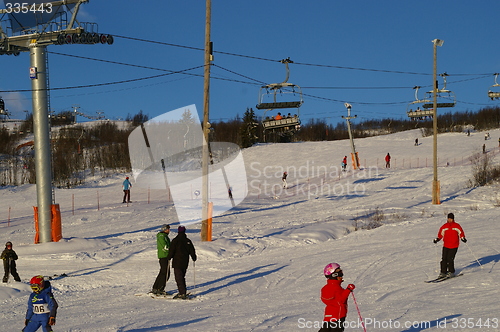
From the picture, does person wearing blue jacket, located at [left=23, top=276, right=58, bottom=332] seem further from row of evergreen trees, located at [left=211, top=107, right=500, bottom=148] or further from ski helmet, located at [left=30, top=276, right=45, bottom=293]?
row of evergreen trees, located at [left=211, top=107, right=500, bottom=148]

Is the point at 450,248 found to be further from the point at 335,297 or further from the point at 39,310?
the point at 39,310

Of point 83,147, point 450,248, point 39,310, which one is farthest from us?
point 83,147

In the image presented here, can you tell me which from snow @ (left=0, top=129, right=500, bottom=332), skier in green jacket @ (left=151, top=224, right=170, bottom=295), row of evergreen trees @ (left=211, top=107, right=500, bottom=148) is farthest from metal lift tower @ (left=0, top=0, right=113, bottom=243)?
row of evergreen trees @ (left=211, top=107, right=500, bottom=148)

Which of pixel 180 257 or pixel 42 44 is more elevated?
pixel 42 44

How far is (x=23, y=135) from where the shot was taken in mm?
115250

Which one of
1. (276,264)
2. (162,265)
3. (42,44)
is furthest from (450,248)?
(42,44)

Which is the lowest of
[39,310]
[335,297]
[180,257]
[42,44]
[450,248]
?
[450,248]

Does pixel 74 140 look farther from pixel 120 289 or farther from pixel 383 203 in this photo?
pixel 120 289

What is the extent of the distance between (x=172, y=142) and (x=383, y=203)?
251 ft

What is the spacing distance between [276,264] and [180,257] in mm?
5072

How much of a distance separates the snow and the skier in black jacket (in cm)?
42

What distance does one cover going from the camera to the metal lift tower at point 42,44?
59.0 ft

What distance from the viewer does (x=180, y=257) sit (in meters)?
10.8

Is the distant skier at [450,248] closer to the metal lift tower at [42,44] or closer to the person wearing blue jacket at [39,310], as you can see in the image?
the person wearing blue jacket at [39,310]
